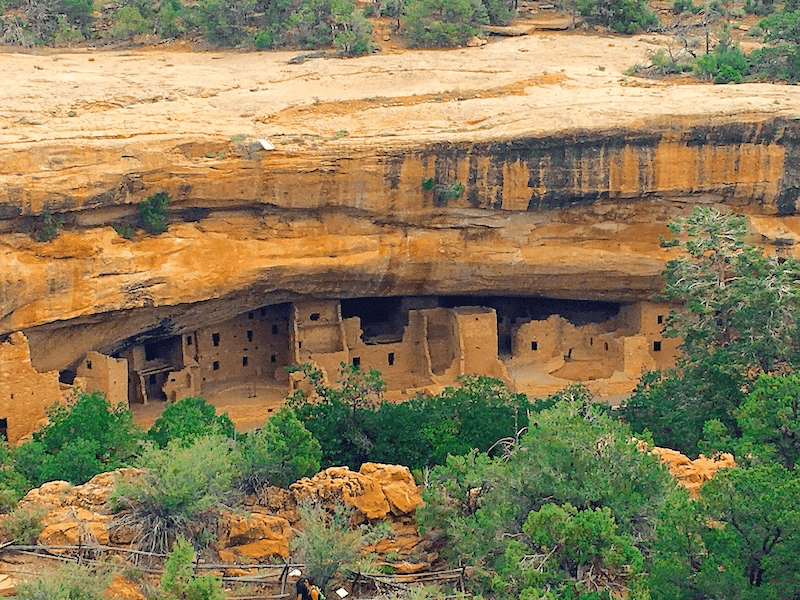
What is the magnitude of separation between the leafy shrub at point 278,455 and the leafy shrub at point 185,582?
2987 mm

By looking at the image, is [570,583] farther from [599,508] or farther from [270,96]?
[270,96]

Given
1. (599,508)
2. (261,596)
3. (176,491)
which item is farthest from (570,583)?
(176,491)

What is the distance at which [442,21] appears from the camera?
105ft

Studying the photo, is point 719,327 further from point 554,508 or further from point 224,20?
point 224,20

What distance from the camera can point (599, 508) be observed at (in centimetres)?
1720

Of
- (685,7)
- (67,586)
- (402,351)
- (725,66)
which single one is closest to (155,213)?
(402,351)

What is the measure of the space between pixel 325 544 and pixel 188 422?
6.69 meters

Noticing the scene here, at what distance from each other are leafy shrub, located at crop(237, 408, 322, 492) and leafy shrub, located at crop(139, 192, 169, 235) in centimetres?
413

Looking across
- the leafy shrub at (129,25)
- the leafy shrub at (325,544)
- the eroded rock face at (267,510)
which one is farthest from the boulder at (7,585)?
the leafy shrub at (129,25)

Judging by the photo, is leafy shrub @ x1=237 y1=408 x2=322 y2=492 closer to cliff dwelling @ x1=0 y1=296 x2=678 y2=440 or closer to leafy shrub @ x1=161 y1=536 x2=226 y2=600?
leafy shrub @ x1=161 y1=536 x2=226 y2=600

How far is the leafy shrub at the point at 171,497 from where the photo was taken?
18.0 m

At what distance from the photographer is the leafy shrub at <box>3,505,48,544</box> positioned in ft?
57.2

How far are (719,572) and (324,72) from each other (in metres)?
14.2

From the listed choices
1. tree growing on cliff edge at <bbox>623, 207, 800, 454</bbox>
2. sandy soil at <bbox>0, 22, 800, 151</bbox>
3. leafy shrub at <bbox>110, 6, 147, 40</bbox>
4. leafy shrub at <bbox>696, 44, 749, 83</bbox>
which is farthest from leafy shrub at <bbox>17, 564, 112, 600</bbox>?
leafy shrub at <bbox>110, 6, 147, 40</bbox>
